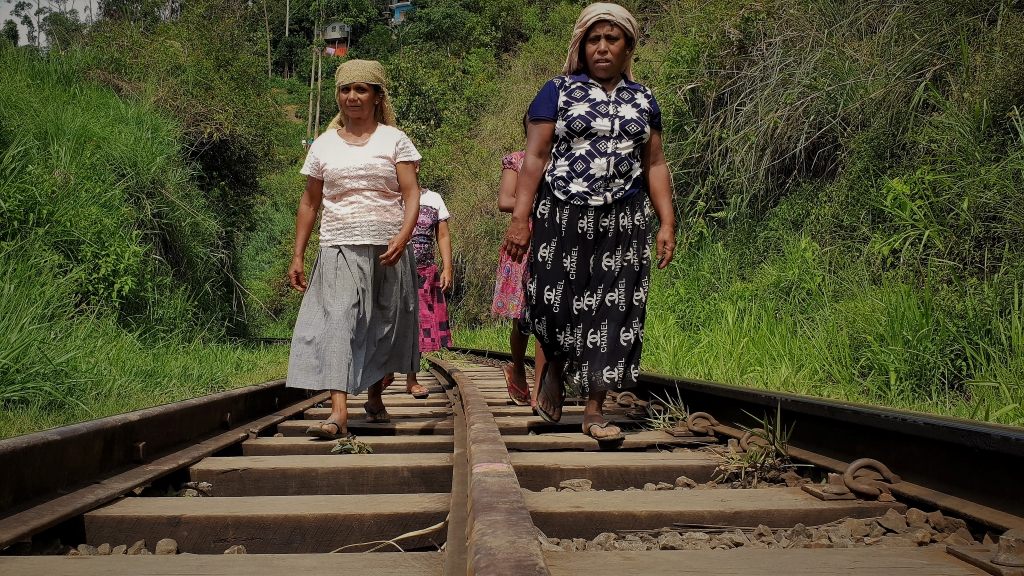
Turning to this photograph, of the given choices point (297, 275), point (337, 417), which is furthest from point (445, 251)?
point (337, 417)

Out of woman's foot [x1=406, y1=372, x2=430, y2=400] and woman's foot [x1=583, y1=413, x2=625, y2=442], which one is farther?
woman's foot [x1=406, y1=372, x2=430, y2=400]

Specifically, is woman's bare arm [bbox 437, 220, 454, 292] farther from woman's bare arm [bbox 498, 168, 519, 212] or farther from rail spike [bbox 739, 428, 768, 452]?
rail spike [bbox 739, 428, 768, 452]

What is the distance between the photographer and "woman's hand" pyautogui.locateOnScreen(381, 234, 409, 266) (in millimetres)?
4152

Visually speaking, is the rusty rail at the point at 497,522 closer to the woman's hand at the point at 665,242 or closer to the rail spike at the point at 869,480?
the rail spike at the point at 869,480

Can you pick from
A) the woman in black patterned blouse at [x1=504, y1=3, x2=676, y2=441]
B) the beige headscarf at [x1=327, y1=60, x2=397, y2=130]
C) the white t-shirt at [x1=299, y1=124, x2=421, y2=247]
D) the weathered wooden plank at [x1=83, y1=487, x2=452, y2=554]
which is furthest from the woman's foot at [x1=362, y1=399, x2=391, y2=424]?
the weathered wooden plank at [x1=83, y1=487, x2=452, y2=554]

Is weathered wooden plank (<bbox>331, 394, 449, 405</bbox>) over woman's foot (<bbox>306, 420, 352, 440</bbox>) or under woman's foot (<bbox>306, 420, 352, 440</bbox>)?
under

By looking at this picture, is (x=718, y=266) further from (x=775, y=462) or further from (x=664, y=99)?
(x=775, y=462)

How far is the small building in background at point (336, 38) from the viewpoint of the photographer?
272 ft

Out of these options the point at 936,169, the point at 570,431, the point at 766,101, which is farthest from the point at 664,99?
the point at 570,431

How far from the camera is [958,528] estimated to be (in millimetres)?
2117

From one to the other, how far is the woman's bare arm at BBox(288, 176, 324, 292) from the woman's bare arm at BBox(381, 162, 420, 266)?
42 centimetres

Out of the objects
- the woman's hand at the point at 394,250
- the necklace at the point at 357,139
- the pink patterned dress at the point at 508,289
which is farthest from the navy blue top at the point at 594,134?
the pink patterned dress at the point at 508,289

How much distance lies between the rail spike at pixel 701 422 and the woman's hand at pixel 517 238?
3.48ft

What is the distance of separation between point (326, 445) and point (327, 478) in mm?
715
